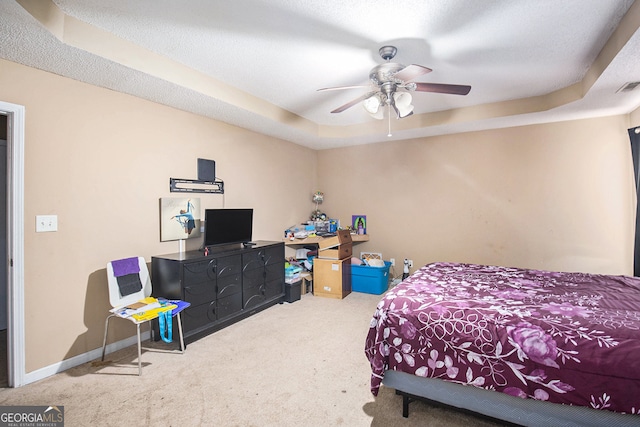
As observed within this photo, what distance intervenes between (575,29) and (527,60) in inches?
18.3

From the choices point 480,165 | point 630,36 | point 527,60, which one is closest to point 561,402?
point 630,36

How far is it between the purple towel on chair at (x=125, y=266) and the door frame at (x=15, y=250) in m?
0.58

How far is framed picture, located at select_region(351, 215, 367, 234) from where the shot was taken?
16.6 ft

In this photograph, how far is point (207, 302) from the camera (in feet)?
9.78

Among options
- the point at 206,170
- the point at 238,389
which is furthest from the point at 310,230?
the point at 238,389

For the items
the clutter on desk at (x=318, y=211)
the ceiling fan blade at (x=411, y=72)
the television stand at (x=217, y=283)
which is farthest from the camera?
the clutter on desk at (x=318, y=211)

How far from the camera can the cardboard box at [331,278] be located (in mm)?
4215

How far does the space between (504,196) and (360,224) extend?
6.98 feet

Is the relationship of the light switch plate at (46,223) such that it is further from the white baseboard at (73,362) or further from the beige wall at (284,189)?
the white baseboard at (73,362)

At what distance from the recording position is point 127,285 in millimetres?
2652

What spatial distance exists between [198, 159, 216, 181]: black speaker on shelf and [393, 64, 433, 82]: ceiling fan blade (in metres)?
2.32

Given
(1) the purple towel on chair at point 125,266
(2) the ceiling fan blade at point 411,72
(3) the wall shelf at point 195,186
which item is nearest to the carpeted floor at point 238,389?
(1) the purple towel on chair at point 125,266

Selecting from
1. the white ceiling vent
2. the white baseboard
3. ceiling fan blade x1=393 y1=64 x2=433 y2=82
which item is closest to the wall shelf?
the white baseboard

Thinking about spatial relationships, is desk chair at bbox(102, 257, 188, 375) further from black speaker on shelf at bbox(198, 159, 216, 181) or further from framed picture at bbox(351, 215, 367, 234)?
framed picture at bbox(351, 215, 367, 234)
